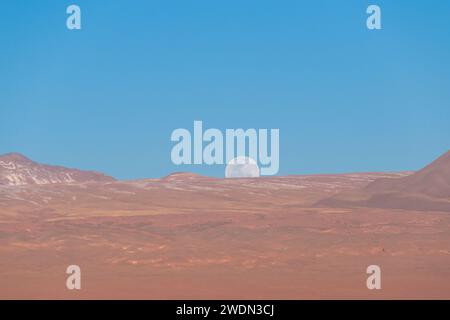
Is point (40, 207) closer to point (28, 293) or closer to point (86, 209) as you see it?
point (86, 209)

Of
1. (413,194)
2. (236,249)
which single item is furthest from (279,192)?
(236,249)

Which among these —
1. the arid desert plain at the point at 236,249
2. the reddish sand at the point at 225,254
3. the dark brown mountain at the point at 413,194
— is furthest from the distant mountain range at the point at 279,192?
the reddish sand at the point at 225,254

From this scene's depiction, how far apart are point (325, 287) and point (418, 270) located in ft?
23.6

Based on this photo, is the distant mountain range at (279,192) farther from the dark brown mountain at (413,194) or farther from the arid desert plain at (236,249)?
the arid desert plain at (236,249)

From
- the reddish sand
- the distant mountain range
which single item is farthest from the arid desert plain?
the distant mountain range

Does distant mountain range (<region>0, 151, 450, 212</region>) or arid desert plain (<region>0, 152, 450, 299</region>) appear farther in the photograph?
distant mountain range (<region>0, 151, 450, 212</region>)

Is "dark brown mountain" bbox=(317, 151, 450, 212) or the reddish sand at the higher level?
"dark brown mountain" bbox=(317, 151, 450, 212)

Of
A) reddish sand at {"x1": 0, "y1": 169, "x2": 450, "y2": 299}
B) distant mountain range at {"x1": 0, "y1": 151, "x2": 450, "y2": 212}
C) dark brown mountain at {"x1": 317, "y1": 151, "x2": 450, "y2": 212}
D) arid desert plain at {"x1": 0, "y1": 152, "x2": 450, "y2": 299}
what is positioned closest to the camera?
reddish sand at {"x1": 0, "y1": 169, "x2": 450, "y2": 299}

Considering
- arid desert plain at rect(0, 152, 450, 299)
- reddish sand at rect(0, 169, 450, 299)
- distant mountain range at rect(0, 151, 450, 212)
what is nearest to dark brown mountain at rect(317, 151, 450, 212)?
distant mountain range at rect(0, 151, 450, 212)

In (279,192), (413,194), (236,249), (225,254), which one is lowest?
(225,254)

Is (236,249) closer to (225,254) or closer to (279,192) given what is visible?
(225,254)

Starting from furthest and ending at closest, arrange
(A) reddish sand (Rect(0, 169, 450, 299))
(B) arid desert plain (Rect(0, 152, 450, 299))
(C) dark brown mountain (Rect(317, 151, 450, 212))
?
(C) dark brown mountain (Rect(317, 151, 450, 212)) < (B) arid desert plain (Rect(0, 152, 450, 299)) < (A) reddish sand (Rect(0, 169, 450, 299))

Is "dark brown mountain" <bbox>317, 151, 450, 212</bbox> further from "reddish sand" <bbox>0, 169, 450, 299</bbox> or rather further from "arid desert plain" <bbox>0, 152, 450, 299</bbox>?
"reddish sand" <bbox>0, 169, 450, 299</bbox>

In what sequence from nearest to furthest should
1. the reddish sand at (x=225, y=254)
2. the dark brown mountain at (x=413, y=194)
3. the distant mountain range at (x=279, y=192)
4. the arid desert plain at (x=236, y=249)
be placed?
1. the reddish sand at (x=225, y=254)
2. the arid desert plain at (x=236, y=249)
3. the dark brown mountain at (x=413, y=194)
4. the distant mountain range at (x=279, y=192)
